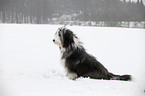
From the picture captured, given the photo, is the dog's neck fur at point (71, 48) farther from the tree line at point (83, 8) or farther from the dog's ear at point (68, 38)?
the tree line at point (83, 8)

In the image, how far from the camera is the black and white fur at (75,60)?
2.95 metres

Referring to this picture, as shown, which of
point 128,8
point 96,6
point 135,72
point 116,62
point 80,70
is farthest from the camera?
point 96,6

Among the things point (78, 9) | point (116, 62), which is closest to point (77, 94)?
point (116, 62)

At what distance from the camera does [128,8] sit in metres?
3.34

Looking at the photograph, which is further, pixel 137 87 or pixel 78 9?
pixel 78 9

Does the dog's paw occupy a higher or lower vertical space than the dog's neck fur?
lower

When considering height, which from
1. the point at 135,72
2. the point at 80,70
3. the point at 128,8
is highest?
the point at 128,8

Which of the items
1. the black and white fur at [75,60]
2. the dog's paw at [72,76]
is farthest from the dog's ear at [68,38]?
the dog's paw at [72,76]

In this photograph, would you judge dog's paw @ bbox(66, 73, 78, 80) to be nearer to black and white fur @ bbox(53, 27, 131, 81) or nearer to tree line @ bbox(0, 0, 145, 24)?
black and white fur @ bbox(53, 27, 131, 81)

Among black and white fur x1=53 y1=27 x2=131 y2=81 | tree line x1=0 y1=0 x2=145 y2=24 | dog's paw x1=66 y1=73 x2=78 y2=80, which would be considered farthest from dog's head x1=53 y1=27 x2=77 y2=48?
tree line x1=0 y1=0 x2=145 y2=24

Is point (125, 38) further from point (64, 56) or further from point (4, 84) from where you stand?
point (4, 84)

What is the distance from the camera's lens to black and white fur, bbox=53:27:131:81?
9.67 feet

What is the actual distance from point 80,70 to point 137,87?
3.96 ft

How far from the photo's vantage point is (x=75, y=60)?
306 centimetres
